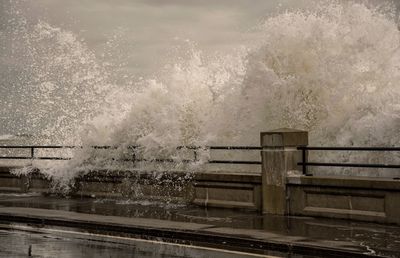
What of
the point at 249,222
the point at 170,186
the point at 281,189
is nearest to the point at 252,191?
the point at 281,189

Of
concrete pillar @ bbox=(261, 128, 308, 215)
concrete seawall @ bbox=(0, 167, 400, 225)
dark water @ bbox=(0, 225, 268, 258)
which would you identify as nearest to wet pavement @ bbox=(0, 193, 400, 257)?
concrete seawall @ bbox=(0, 167, 400, 225)

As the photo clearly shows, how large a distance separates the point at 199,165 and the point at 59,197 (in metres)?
4.97

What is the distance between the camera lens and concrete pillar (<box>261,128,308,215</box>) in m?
14.2

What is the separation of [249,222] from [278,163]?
181 centimetres

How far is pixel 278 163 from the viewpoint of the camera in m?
14.2

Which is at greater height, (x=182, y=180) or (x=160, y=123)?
(x=160, y=123)

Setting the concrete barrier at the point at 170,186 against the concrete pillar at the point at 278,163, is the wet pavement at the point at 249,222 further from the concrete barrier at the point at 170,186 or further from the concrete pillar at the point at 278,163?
the concrete pillar at the point at 278,163

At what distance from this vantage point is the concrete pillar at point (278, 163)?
14203 mm

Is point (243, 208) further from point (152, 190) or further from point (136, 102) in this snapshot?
point (136, 102)

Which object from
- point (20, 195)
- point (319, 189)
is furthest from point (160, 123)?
point (319, 189)

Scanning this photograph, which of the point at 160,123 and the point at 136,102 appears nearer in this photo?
the point at 160,123

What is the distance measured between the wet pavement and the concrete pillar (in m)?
0.48

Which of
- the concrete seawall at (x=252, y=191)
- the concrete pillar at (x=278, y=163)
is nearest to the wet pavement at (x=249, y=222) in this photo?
the concrete seawall at (x=252, y=191)

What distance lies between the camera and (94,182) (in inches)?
738
